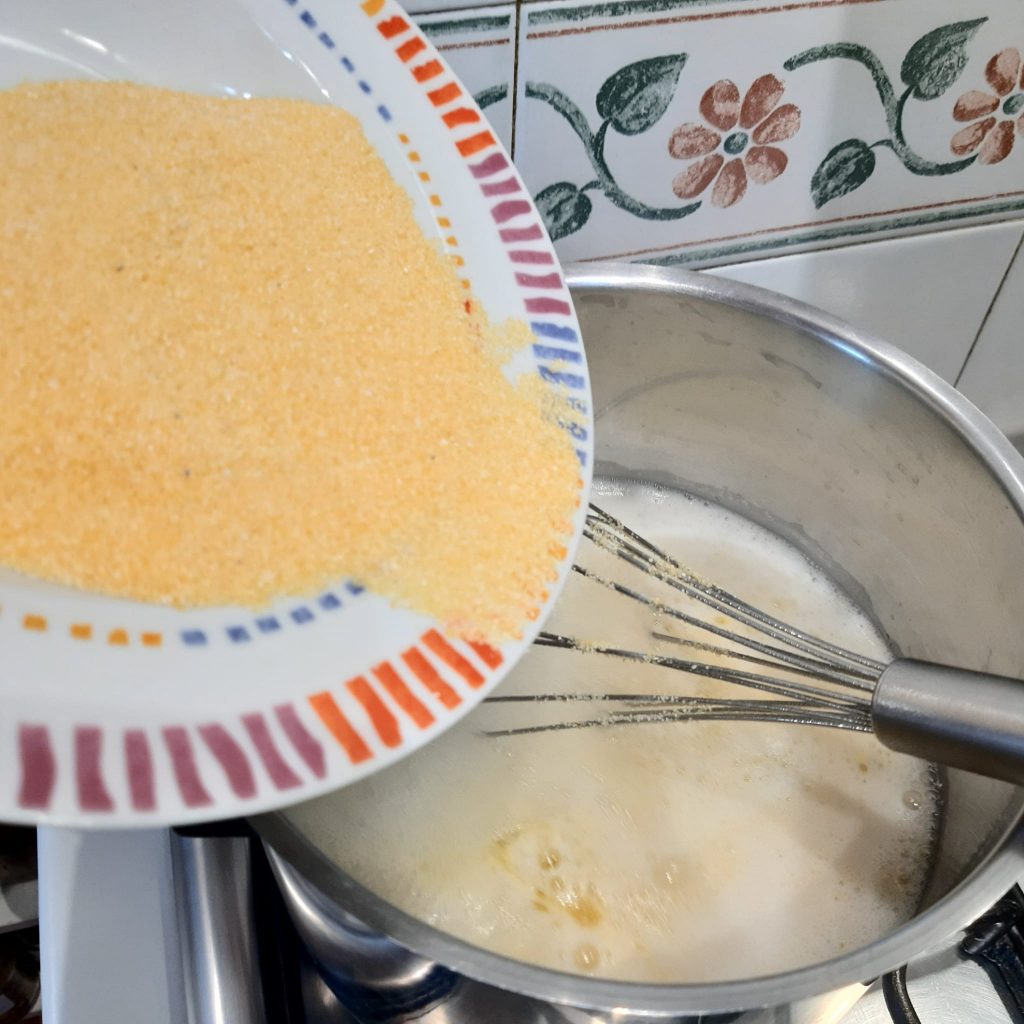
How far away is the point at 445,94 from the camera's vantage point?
40 cm

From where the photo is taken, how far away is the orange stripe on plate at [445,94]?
15.5 inches

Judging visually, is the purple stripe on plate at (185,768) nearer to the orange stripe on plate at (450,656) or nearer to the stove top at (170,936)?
the orange stripe on plate at (450,656)

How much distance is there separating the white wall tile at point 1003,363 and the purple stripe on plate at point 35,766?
63cm

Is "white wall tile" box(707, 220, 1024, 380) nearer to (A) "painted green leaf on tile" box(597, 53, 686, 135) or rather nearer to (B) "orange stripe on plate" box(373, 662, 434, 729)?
(A) "painted green leaf on tile" box(597, 53, 686, 135)

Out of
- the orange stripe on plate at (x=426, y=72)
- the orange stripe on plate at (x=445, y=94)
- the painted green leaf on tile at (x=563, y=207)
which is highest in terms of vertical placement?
the painted green leaf on tile at (x=563, y=207)

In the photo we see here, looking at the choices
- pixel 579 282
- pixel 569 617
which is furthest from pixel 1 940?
pixel 579 282

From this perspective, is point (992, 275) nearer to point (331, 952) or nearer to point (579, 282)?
point (579, 282)

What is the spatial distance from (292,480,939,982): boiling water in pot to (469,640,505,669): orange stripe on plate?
0.66ft

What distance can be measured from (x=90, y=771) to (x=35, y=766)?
12mm

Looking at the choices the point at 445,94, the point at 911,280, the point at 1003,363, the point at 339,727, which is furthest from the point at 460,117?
the point at 1003,363

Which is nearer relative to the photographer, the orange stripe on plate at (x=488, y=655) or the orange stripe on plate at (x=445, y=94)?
the orange stripe on plate at (x=488, y=655)

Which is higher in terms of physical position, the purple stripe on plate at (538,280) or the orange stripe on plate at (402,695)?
the purple stripe on plate at (538,280)

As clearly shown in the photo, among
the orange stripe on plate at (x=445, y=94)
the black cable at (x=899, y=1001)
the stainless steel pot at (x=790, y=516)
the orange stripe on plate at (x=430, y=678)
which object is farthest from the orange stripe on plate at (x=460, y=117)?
the black cable at (x=899, y=1001)

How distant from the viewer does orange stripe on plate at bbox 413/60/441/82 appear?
40 cm
